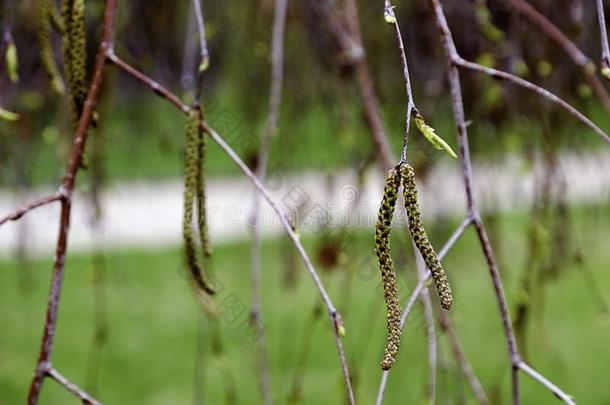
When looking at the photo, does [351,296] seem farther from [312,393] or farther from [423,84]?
[423,84]

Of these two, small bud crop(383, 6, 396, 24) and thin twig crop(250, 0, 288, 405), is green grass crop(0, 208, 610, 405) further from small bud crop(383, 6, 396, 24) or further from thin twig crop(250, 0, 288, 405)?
small bud crop(383, 6, 396, 24)

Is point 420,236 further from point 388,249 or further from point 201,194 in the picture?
point 201,194

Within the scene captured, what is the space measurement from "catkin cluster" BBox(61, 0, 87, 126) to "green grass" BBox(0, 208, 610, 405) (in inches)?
70.7

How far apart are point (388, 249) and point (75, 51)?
47 centimetres

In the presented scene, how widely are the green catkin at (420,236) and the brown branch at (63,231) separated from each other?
0.35m

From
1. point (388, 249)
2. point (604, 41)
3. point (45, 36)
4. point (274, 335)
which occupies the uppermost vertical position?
point (45, 36)

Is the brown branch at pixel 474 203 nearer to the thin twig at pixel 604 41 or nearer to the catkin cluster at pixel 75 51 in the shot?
the thin twig at pixel 604 41

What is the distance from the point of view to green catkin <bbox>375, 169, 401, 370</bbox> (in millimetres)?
751

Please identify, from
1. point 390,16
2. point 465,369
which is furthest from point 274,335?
point 390,16

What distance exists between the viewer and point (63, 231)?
2.93ft

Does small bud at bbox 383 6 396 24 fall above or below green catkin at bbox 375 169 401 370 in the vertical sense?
above

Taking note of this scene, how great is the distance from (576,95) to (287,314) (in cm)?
276

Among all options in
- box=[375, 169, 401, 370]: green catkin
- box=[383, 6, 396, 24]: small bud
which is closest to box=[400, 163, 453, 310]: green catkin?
box=[375, 169, 401, 370]: green catkin

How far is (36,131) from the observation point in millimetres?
2531
